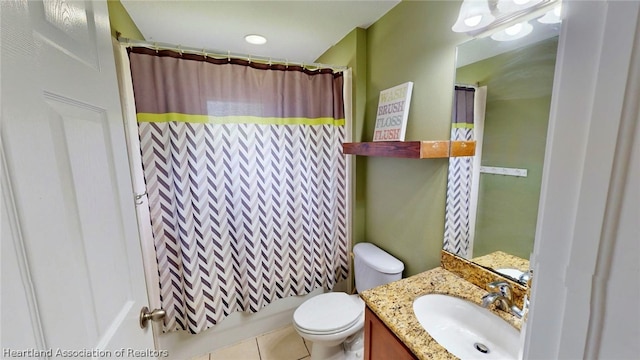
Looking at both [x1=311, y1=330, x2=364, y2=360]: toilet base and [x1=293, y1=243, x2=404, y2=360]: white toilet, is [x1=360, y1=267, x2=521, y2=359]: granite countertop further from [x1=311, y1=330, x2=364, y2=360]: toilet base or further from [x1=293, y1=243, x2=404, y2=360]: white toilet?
[x1=311, y1=330, x2=364, y2=360]: toilet base

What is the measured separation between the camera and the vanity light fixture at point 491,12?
86 cm

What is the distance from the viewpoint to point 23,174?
364mm

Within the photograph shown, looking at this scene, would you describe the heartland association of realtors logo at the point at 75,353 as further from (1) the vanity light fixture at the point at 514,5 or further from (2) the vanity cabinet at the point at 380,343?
(1) the vanity light fixture at the point at 514,5

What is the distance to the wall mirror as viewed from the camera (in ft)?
2.94

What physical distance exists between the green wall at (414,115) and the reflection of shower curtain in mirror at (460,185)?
0.13 ft

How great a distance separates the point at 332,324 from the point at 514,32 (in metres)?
1.62

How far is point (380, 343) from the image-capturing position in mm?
988

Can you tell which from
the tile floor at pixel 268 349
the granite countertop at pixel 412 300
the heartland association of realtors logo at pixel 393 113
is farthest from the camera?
the tile floor at pixel 268 349

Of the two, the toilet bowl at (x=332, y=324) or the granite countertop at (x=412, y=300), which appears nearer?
the granite countertop at (x=412, y=300)

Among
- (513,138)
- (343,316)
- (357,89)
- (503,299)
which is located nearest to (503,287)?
(503,299)

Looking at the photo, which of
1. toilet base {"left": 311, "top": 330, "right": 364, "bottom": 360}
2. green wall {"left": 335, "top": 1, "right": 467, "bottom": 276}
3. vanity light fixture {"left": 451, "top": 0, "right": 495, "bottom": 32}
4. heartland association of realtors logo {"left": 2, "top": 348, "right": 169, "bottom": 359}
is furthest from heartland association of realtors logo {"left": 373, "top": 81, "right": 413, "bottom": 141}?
heartland association of realtors logo {"left": 2, "top": 348, "right": 169, "bottom": 359}

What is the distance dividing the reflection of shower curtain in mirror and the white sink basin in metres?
0.27

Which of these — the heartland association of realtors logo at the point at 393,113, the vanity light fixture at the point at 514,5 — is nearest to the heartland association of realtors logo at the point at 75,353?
A: the heartland association of realtors logo at the point at 393,113

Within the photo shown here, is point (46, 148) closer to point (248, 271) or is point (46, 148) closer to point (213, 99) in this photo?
point (213, 99)
